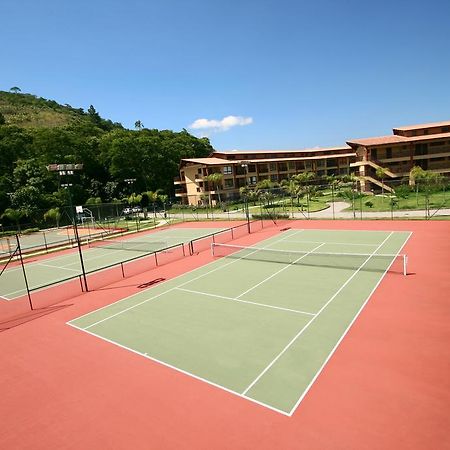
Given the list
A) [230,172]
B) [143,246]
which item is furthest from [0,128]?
[143,246]

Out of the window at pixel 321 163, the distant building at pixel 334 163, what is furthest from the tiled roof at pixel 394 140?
the window at pixel 321 163

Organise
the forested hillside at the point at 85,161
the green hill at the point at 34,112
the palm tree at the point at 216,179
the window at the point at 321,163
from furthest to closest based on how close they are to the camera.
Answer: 1. the green hill at the point at 34,112
2. the window at the point at 321,163
3. the palm tree at the point at 216,179
4. the forested hillside at the point at 85,161

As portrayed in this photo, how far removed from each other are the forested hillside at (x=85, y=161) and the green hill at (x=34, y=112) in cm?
3182

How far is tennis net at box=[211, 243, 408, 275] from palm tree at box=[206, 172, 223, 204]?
36771 millimetres

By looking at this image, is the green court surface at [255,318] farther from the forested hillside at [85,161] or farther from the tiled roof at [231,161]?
the forested hillside at [85,161]

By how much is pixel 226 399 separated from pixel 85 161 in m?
72.9

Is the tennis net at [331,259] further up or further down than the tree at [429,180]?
further down

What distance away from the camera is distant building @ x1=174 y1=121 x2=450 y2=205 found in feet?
179

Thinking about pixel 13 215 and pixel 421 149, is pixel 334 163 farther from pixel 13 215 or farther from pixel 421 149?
pixel 13 215

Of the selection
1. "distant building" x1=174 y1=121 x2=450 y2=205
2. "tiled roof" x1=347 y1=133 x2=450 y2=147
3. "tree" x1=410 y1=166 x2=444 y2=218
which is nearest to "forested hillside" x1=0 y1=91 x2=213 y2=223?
"distant building" x1=174 y1=121 x2=450 y2=205

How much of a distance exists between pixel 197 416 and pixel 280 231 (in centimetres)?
2673

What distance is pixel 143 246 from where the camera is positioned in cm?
3334

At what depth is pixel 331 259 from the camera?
2164cm

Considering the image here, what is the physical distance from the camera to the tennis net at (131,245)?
3190cm
